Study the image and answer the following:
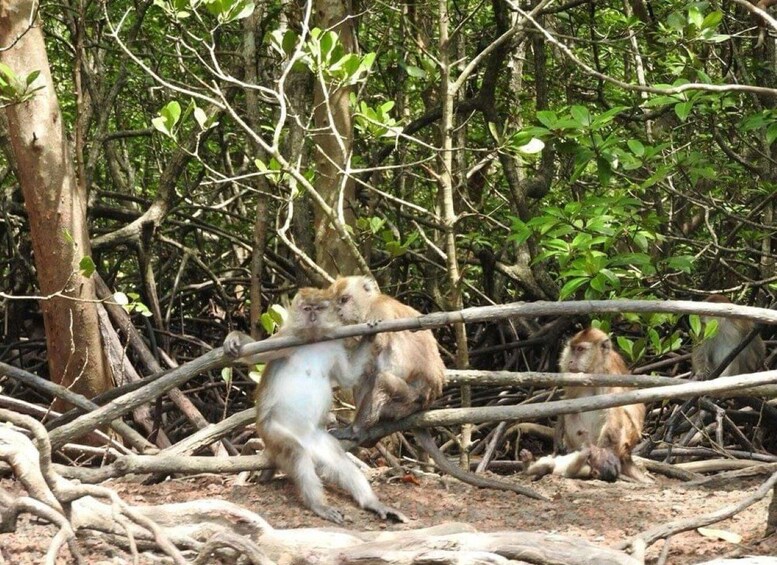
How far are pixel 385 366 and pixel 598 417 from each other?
1.66 m

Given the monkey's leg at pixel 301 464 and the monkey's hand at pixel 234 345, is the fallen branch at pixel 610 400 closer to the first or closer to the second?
the monkey's leg at pixel 301 464

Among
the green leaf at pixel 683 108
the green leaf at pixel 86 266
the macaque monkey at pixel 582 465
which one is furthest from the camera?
the macaque monkey at pixel 582 465

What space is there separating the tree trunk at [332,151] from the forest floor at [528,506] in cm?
171

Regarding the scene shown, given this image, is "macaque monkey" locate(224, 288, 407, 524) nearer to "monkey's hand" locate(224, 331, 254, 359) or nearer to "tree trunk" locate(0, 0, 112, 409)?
"monkey's hand" locate(224, 331, 254, 359)

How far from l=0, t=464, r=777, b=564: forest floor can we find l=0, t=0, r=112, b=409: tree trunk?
50.9 inches

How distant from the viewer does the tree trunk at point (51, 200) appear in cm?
596

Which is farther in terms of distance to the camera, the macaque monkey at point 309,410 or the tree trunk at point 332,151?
the tree trunk at point 332,151

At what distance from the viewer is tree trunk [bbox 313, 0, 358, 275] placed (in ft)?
21.6

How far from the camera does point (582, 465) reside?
653 cm

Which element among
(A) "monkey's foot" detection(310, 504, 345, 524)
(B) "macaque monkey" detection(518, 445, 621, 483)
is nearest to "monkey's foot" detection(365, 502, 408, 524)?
(A) "monkey's foot" detection(310, 504, 345, 524)

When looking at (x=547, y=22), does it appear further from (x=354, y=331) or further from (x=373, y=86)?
(x=354, y=331)

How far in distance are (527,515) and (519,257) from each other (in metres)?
3.86

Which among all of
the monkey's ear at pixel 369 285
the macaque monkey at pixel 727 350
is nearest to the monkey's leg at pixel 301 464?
the monkey's ear at pixel 369 285

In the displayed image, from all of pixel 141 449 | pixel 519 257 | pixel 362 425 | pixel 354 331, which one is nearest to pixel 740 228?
pixel 519 257
